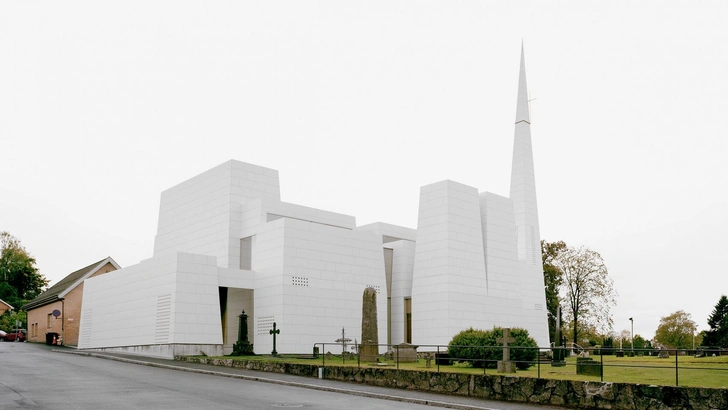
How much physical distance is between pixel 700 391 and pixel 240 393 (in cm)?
1162

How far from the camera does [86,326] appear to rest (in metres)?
47.6

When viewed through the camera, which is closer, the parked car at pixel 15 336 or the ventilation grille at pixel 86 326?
the ventilation grille at pixel 86 326

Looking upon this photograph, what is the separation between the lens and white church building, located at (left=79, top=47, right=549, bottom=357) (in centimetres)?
3847

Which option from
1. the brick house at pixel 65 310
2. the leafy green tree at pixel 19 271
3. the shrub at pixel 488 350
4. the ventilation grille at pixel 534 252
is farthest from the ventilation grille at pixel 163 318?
the leafy green tree at pixel 19 271

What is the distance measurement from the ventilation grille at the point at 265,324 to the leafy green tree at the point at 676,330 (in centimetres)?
8650

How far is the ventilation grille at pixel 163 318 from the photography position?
3697cm

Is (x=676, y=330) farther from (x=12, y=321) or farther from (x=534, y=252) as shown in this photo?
(x=12, y=321)

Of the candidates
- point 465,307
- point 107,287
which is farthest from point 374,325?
point 107,287

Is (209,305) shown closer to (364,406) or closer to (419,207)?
(419,207)

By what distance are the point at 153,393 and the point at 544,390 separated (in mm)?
10556

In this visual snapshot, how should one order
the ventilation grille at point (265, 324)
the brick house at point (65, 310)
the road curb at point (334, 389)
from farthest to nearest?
the brick house at point (65, 310) → the ventilation grille at point (265, 324) → the road curb at point (334, 389)

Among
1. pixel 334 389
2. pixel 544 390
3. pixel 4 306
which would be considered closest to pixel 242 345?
pixel 334 389

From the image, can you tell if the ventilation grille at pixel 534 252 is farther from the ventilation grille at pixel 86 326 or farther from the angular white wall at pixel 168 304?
the ventilation grille at pixel 86 326

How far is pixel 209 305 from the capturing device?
1505 inches
